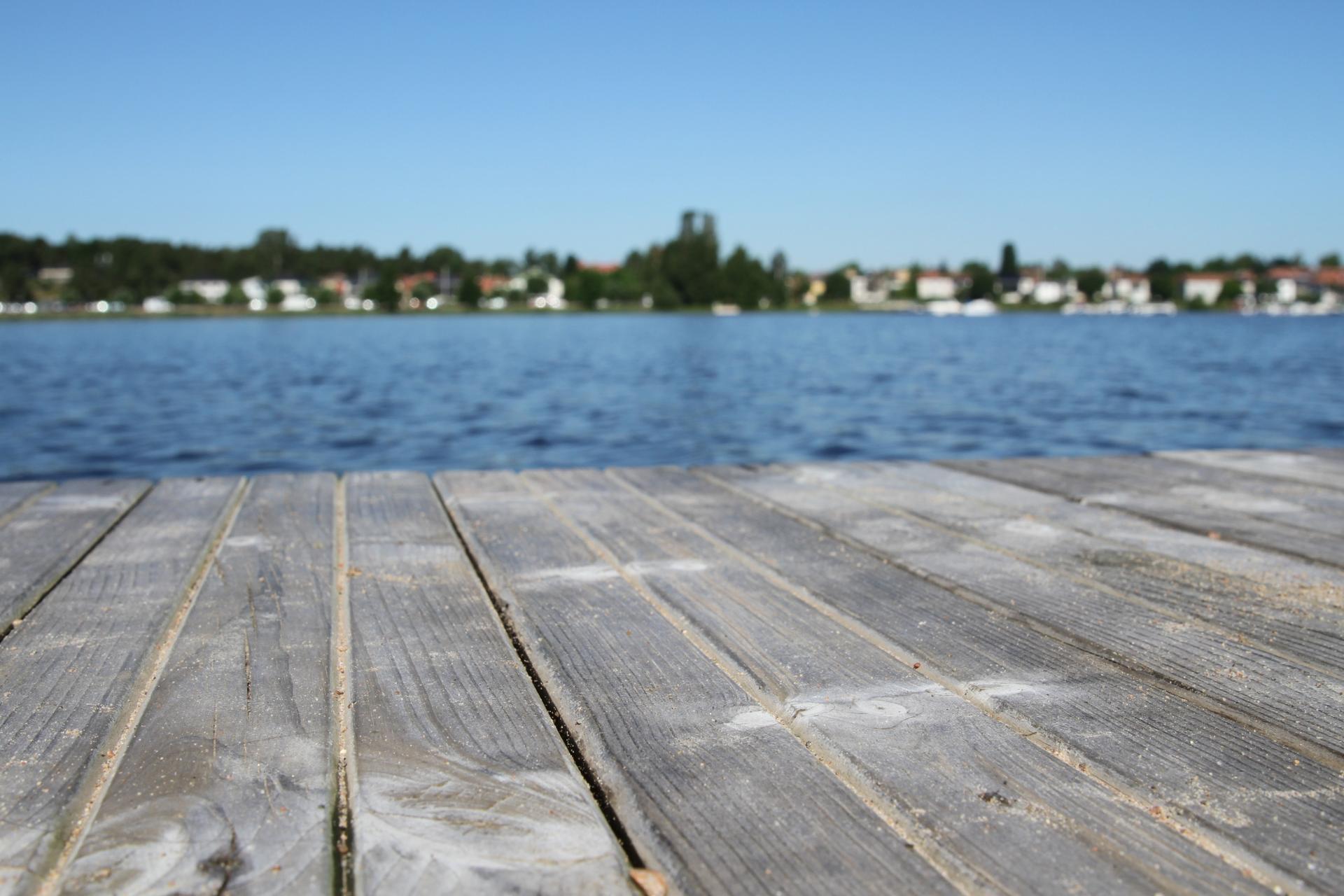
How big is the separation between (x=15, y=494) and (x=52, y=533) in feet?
2.59

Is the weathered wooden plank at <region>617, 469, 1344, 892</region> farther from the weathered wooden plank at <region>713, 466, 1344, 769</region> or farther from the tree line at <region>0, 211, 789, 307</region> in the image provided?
the tree line at <region>0, 211, 789, 307</region>

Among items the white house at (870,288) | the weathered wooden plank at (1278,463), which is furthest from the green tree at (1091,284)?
the weathered wooden plank at (1278,463)

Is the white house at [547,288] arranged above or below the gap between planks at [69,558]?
above

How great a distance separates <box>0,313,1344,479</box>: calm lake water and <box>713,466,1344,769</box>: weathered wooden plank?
276 inches

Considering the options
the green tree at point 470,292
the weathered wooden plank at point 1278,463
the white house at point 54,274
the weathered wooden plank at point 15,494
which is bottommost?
the weathered wooden plank at point 1278,463

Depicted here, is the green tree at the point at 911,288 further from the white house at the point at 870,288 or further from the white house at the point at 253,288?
the white house at the point at 253,288

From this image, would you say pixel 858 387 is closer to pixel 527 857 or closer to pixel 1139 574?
pixel 1139 574

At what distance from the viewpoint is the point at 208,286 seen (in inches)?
5098

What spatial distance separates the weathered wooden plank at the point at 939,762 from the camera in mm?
1039

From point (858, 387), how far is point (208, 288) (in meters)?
127

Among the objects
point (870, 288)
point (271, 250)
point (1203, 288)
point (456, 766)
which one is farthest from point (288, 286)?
point (456, 766)

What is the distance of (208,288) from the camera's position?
129m

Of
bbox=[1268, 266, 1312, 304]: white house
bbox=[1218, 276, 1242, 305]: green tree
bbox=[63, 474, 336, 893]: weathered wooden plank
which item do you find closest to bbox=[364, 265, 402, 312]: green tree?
bbox=[1218, 276, 1242, 305]: green tree

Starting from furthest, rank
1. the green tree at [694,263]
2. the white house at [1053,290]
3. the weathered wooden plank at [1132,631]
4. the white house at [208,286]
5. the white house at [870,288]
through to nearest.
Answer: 1. the white house at [870,288]
2. the white house at [1053,290]
3. the white house at [208,286]
4. the green tree at [694,263]
5. the weathered wooden plank at [1132,631]
